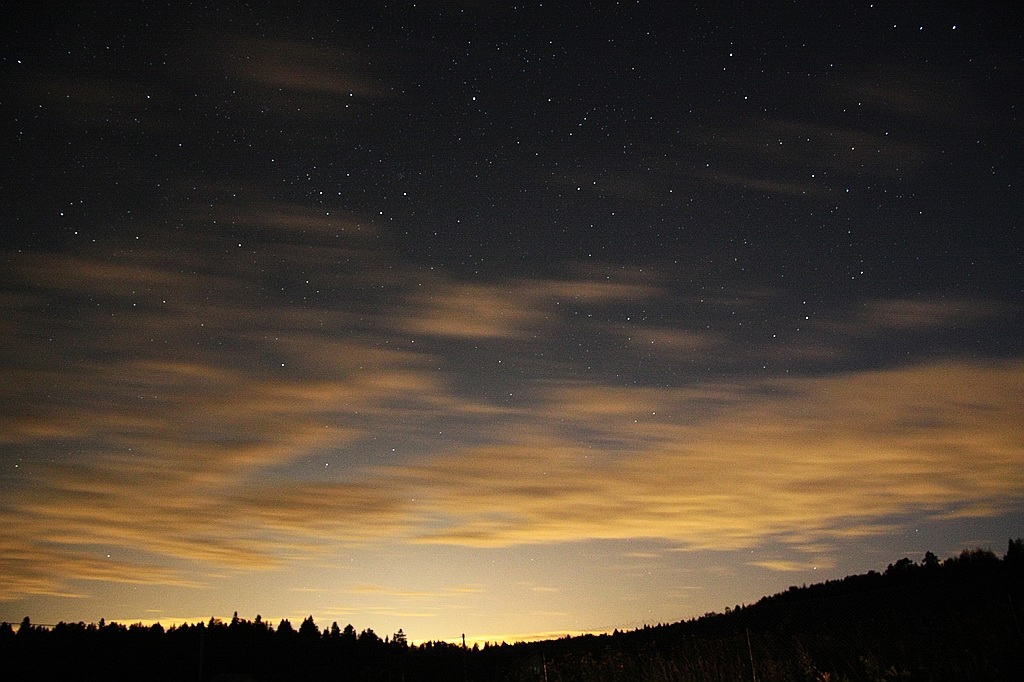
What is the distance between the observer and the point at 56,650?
3262 cm

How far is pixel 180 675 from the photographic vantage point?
43312mm

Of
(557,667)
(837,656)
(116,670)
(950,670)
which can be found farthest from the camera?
(116,670)

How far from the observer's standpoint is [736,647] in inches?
985

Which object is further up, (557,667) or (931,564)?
(931,564)

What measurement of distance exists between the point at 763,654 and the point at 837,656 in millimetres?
3129

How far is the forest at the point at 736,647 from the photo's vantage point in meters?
15.5

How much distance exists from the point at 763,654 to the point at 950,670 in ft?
28.4

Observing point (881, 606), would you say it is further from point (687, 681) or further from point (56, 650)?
point (56, 650)

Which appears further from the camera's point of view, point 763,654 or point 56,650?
point 56,650

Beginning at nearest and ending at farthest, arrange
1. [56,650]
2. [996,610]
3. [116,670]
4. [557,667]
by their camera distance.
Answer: [996,610]
[557,667]
[56,650]
[116,670]

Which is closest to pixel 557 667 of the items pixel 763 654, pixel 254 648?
pixel 763 654

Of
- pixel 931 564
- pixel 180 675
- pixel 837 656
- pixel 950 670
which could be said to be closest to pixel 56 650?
pixel 180 675

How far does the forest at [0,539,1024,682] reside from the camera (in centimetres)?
1552

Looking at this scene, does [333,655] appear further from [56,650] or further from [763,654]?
[763,654]
